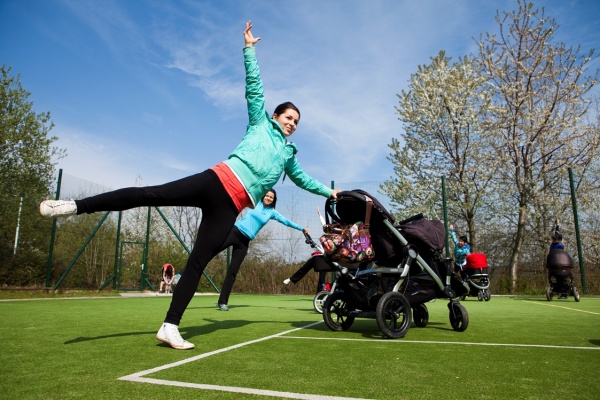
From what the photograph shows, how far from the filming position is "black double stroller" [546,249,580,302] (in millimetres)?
9121

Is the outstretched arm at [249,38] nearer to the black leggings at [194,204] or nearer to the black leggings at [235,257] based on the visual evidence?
the black leggings at [194,204]

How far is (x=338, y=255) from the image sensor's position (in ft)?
12.0

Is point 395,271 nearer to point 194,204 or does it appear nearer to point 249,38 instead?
point 194,204

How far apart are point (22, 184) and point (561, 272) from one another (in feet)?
59.7

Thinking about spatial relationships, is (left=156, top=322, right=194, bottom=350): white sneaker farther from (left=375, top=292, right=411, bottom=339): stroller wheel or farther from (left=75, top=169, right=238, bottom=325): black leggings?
(left=375, top=292, right=411, bottom=339): stroller wheel

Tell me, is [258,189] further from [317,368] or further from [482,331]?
[482,331]

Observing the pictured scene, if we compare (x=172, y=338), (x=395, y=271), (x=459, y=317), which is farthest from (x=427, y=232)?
(x=172, y=338)

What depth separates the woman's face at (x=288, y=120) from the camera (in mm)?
3447

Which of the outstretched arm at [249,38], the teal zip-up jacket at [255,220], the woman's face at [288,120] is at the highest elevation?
the outstretched arm at [249,38]

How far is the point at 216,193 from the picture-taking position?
2.87m

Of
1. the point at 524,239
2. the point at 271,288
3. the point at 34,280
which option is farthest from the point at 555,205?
the point at 34,280

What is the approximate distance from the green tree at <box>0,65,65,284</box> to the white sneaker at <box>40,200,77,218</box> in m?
13.4

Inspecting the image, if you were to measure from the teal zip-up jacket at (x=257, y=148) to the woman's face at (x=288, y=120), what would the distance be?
86 mm

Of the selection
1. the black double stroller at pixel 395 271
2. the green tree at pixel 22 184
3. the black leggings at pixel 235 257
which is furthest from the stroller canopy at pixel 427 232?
the green tree at pixel 22 184
